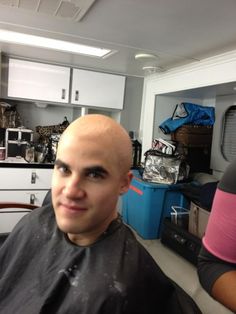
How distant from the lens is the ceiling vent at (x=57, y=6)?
1.37 meters

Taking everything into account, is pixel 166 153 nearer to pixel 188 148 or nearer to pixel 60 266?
pixel 188 148

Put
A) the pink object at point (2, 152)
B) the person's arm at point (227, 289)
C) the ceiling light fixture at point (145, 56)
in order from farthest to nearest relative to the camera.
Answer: the pink object at point (2, 152)
the ceiling light fixture at point (145, 56)
the person's arm at point (227, 289)

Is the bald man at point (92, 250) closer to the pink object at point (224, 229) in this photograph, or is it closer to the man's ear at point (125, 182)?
the man's ear at point (125, 182)

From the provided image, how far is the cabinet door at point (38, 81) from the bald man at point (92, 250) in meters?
2.16

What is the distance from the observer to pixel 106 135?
28.3 inches

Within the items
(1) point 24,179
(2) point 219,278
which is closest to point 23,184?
(1) point 24,179

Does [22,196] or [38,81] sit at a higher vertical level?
[38,81]

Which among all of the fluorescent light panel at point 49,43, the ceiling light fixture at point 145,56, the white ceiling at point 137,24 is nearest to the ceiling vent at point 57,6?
the white ceiling at point 137,24

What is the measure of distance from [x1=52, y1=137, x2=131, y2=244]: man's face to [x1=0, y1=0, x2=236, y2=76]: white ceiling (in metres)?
0.94

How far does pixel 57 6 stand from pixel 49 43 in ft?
2.59

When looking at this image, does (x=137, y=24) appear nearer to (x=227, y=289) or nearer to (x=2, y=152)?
(x=227, y=289)

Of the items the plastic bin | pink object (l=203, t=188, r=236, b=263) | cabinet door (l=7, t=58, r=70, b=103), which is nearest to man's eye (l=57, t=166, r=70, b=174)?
pink object (l=203, t=188, r=236, b=263)

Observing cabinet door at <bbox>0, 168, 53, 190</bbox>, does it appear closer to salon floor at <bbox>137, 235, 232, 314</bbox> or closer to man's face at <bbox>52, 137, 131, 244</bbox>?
salon floor at <bbox>137, 235, 232, 314</bbox>

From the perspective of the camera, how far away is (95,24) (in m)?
1.65
